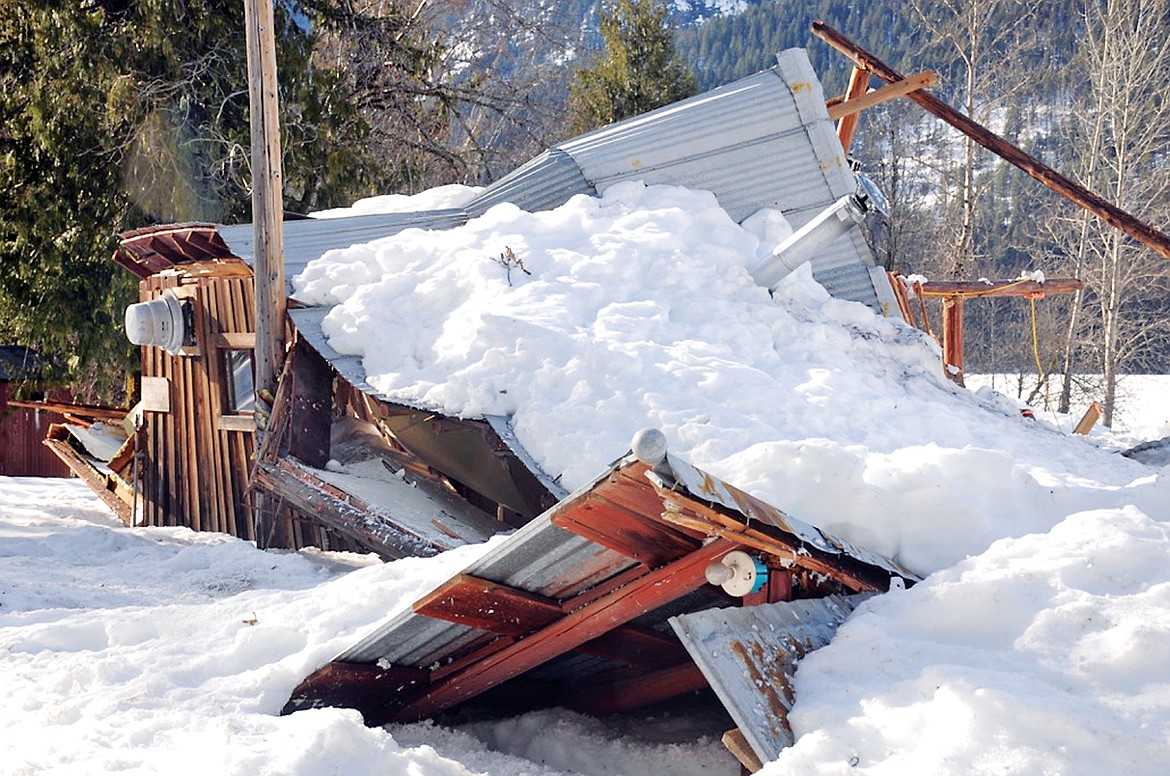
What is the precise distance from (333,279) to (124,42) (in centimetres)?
913

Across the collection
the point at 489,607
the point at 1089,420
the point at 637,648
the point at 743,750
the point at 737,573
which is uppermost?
the point at 737,573

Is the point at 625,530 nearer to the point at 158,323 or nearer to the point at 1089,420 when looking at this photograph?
the point at 158,323

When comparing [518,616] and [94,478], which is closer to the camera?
[518,616]

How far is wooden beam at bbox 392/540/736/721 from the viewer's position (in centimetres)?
404

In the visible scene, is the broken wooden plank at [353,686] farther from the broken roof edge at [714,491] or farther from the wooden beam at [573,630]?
the broken roof edge at [714,491]

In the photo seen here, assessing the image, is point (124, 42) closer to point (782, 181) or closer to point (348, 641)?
point (782, 181)

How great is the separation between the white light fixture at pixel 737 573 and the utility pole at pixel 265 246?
20.9ft

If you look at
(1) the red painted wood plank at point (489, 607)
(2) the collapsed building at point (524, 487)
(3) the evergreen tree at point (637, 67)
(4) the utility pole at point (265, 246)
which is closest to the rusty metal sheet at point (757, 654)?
(2) the collapsed building at point (524, 487)

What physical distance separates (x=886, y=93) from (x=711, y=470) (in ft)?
23.1

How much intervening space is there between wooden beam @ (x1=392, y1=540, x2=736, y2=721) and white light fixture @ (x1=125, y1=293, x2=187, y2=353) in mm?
6600

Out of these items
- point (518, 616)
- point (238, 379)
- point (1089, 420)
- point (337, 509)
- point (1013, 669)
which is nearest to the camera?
point (1013, 669)

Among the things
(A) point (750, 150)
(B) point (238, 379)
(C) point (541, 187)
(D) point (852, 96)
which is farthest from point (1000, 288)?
(B) point (238, 379)

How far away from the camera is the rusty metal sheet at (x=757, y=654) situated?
3281mm

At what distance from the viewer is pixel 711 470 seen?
6406mm
